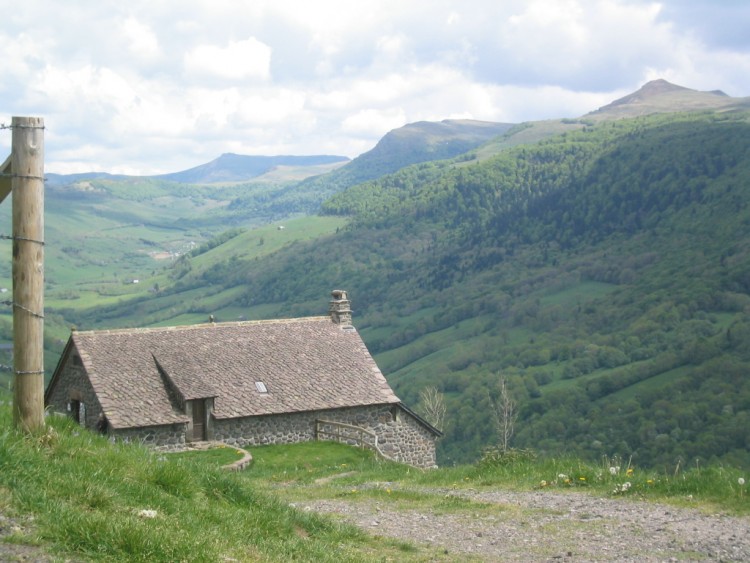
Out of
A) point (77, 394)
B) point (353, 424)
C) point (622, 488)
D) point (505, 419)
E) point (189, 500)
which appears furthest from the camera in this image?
point (505, 419)

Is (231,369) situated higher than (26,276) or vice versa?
(26,276)

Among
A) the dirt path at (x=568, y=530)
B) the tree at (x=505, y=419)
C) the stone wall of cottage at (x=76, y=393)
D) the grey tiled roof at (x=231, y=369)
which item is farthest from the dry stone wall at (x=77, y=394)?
the dirt path at (x=568, y=530)

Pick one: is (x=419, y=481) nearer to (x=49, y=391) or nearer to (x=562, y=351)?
(x=49, y=391)

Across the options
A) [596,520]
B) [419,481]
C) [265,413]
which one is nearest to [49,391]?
[265,413]

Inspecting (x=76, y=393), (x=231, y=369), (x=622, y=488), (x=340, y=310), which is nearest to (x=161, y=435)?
(x=231, y=369)

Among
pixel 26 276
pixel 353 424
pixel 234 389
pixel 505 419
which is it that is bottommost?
pixel 505 419

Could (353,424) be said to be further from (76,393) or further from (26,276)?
(26,276)

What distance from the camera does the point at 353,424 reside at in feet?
120

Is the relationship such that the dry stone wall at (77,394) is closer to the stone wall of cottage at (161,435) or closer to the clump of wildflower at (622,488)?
the stone wall of cottage at (161,435)

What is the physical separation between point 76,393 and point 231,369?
606cm

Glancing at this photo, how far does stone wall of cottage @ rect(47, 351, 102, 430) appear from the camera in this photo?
33.7 metres

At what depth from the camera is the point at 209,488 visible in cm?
1204

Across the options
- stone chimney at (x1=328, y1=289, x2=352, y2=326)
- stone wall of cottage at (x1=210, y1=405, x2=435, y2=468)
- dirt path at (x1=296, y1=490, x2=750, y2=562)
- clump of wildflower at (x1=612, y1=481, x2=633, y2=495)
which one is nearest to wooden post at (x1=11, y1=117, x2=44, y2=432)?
dirt path at (x1=296, y1=490, x2=750, y2=562)

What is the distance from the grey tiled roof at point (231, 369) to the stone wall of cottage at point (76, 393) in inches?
36.2
